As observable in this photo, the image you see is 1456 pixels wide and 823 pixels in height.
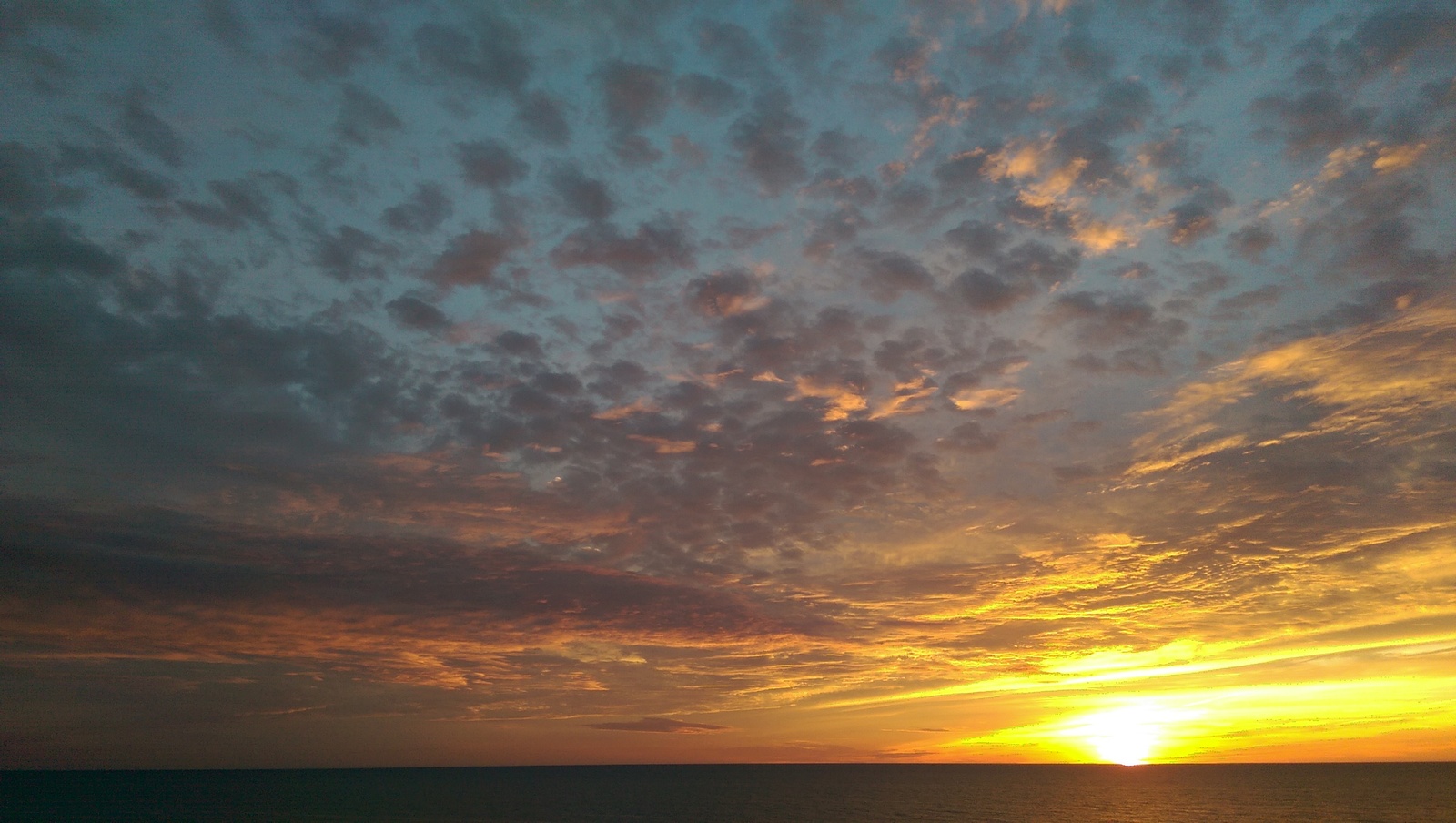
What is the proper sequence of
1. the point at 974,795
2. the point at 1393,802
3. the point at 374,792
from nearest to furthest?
the point at 1393,802 → the point at 974,795 → the point at 374,792

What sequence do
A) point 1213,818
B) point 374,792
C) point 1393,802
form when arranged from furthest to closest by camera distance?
point 374,792, point 1393,802, point 1213,818

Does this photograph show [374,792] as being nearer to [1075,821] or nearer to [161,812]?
[161,812]

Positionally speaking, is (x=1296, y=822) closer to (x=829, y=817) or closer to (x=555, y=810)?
(x=829, y=817)

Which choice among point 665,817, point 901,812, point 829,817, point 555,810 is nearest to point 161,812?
point 555,810

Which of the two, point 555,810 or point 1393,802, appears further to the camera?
point 1393,802

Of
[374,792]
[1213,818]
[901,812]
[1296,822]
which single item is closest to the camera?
[1296,822]

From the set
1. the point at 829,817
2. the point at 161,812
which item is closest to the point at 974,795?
the point at 829,817

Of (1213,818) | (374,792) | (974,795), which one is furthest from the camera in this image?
(374,792)

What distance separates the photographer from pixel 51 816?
11981 centimetres

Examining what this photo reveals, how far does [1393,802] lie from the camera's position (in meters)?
143

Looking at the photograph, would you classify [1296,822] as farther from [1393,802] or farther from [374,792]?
[374,792]

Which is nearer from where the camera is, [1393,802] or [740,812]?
[740,812]

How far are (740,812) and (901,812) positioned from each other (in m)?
27.4

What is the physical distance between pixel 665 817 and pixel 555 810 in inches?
896
